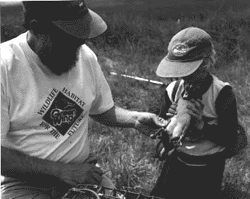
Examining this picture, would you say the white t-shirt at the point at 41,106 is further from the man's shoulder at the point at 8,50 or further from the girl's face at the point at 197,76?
the girl's face at the point at 197,76

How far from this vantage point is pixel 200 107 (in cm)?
287

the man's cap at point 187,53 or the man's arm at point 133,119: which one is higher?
the man's cap at point 187,53

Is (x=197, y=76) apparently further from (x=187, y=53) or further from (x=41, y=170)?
(x=41, y=170)

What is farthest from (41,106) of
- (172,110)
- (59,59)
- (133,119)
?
(172,110)

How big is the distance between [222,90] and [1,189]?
1.39m

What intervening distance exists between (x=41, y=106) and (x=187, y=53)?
92cm

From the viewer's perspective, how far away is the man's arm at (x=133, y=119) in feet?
9.72

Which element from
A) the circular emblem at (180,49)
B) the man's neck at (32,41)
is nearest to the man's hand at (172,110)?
the circular emblem at (180,49)

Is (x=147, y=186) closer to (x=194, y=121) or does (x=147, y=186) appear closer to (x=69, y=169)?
(x=194, y=121)

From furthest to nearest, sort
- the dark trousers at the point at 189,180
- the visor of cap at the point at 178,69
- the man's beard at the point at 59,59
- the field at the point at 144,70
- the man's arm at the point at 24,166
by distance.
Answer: the field at the point at 144,70 < the dark trousers at the point at 189,180 < the visor of cap at the point at 178,69 < the man's beard at the point at 59,59 < the man's arm at the point at 24,166

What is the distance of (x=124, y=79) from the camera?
5.04m

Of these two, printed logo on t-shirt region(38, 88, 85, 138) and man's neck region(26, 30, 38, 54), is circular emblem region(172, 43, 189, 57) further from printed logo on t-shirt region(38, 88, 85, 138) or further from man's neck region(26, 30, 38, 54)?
man's neck region(26, 30, 38, 54)

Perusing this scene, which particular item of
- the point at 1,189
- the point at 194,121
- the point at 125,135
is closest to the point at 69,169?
the point at 1,189

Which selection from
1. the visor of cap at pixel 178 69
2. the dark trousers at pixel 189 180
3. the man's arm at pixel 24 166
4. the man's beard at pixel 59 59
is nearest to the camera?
the man's arm at pixel 24 166
